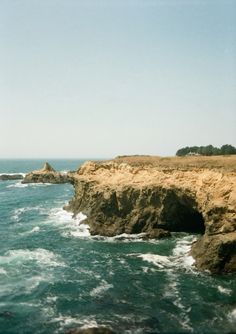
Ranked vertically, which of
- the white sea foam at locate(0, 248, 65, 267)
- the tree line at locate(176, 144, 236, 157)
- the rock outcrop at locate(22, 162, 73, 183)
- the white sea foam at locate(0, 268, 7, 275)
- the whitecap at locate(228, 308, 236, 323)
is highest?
the tree line at locate(176, 144, 236, 157)

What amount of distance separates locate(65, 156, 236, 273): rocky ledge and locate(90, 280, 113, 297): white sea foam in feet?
33.3

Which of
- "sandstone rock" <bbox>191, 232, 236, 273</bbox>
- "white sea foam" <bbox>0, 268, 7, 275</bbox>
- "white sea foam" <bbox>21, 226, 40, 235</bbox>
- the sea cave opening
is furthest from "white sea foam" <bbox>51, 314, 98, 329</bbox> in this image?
"white sea foam" <bbox>21, 226, 40, 235</bbox>

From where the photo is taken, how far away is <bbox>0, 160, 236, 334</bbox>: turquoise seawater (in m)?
26.0

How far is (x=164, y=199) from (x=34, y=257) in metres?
16.8

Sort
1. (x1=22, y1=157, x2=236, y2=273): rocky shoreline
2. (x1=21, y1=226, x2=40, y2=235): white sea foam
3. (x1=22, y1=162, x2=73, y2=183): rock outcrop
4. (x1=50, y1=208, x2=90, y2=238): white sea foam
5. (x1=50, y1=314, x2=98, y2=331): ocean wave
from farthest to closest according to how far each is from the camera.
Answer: (x1=22, y1=162, x2=73, y2=183): rock outcrop → (x1=21, y1=226, x2=40, y2=235): white sea foam → (x1=50, y1=208, x2=90, y2=238): white sea foam → (x1=22, y1=157, x2=236, y2=273): rocky shoreline → (x1=50, y1=314, x2=98, y2=331): ocean wave

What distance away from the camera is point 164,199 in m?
48.1

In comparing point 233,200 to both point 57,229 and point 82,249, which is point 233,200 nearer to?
point 82,249

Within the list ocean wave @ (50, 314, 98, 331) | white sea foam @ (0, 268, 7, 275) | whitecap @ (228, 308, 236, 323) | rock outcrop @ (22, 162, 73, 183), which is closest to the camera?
ocean wave @ (50, 314, 98, 331)

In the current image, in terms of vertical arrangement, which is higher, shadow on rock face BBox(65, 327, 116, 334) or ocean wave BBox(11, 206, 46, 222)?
ocean wave BBox(11, 206, 46, 222)

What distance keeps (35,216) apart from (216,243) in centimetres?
3832

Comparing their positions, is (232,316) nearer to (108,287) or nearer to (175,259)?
(108,287)

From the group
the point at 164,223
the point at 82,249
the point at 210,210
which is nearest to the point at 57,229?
the point at 82,249

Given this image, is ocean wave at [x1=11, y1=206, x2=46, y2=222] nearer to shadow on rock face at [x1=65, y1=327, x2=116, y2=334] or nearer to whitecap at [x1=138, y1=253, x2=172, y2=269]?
whitecap at [x1=138, y1=253, x2=172, y2=269]

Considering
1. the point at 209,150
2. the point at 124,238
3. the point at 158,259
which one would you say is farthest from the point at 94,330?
the point at 209,150
